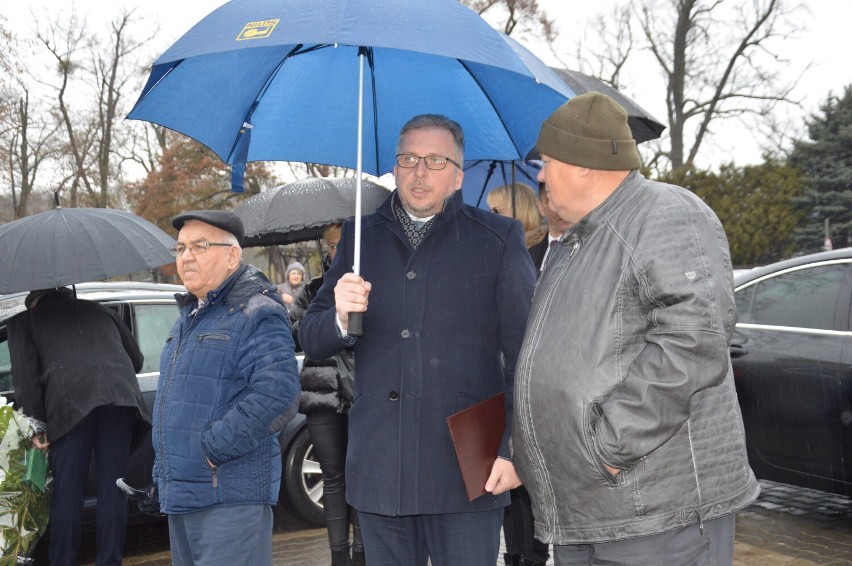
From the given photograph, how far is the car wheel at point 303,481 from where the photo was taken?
20.3 feet

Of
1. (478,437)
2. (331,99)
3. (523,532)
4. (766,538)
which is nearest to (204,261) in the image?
(331,99)

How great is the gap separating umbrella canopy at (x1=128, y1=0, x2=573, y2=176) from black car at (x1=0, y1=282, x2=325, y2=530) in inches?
97.1

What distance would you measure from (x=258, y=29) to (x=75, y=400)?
294 cm

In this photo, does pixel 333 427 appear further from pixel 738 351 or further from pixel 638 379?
pixel 638 379

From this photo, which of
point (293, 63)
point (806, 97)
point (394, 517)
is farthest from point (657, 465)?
point (806, 97)

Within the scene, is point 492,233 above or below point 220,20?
below

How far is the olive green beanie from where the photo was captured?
90.0 inches

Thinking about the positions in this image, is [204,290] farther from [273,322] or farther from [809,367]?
[809,367]

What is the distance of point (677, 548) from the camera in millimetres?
2166

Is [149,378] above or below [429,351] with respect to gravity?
below

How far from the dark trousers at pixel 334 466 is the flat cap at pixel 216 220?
1.71 metres

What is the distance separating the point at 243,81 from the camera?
355 centimetres

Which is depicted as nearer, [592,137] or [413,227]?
[592,137]

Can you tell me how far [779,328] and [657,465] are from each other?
4.17 metres
